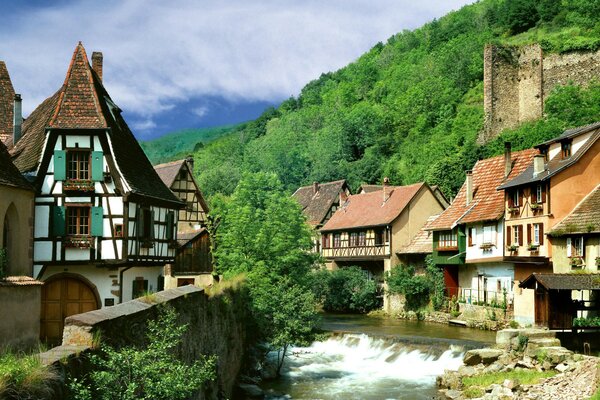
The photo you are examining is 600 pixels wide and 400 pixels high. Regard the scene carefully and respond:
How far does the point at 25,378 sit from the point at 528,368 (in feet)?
63.5

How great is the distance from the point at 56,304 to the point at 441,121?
222ft

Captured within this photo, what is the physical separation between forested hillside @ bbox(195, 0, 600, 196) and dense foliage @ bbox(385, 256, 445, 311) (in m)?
17.6

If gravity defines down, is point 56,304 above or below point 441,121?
below

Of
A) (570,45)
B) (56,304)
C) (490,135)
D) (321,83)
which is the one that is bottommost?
(56,304)

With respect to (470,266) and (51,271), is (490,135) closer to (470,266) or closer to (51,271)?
(470,266)

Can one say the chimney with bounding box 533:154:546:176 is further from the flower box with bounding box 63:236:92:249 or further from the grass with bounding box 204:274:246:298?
the flower box with bounding box 63:236:92:249

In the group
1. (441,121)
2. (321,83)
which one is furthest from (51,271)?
(321,83)

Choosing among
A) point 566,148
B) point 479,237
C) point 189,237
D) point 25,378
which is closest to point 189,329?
point 25,378

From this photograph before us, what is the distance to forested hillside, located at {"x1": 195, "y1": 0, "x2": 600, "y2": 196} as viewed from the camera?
6575cm

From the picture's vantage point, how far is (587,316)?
28.1 meters

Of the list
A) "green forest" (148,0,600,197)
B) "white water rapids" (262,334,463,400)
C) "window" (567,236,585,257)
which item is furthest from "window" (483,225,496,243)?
"green forest" (148,0,600,197)

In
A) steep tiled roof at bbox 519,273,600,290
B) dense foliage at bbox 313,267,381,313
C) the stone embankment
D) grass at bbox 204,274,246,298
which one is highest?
steep tiled roof at bbox 519,273,600,290

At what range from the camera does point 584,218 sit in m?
29.9

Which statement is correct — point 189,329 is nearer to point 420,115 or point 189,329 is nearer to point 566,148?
point 566,148
